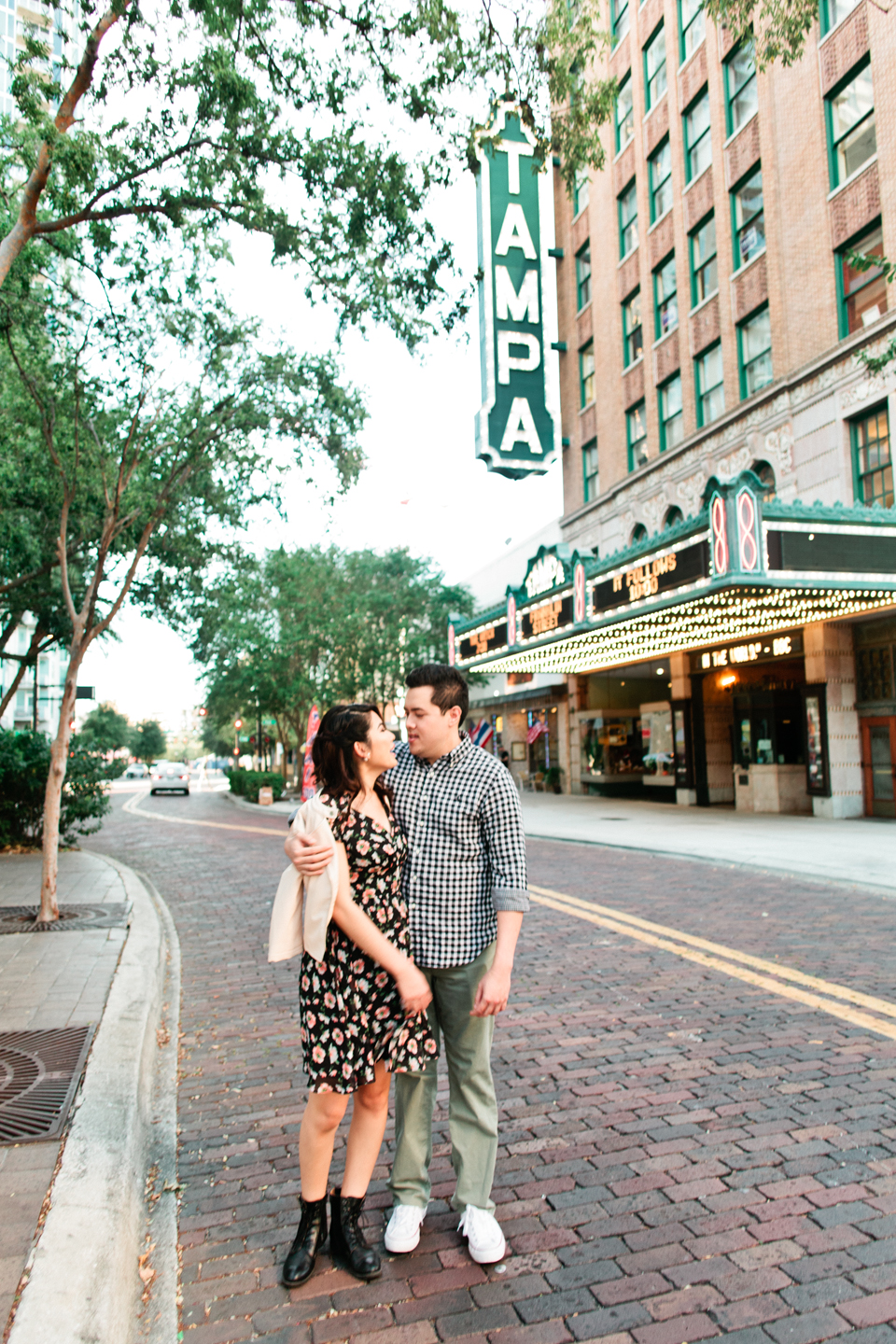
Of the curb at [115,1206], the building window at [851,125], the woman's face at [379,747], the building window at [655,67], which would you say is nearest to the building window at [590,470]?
the building window at [655,67]

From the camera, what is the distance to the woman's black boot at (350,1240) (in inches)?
112

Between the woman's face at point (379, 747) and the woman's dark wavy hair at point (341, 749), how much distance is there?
2cm

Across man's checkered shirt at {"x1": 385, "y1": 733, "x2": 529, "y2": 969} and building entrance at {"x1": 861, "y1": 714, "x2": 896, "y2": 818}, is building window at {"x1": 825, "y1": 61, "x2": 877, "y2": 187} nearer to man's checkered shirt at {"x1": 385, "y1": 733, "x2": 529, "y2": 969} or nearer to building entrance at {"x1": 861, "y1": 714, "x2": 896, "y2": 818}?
building entrance at {"x1": 861, "y1": 714, "x2": 896, "y2": 818}

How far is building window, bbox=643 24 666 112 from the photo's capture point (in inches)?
955

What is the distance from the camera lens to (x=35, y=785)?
14.5m

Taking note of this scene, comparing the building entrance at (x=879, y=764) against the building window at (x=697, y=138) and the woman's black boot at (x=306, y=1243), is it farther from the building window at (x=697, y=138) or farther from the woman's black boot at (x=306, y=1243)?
the woman's black boot at (x=306, y=1243)

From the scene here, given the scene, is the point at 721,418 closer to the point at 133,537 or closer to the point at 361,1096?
the point at 133,537

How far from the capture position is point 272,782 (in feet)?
119

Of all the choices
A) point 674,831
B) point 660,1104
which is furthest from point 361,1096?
point 674,831

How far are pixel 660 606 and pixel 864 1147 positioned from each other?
505 inches

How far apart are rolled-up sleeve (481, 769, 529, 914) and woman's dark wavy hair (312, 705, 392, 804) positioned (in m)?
0.45

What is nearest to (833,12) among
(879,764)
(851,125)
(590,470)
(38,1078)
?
(851,125)

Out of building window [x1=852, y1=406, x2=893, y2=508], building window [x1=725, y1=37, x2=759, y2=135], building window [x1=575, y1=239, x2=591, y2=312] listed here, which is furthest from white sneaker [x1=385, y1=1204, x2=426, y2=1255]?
building window [x1=575, y1=239, x2=591, y2=312]

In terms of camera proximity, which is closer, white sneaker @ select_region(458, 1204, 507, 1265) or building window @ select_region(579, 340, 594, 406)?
white sneaker @ select_region(458, 1204, 507, 1265)
